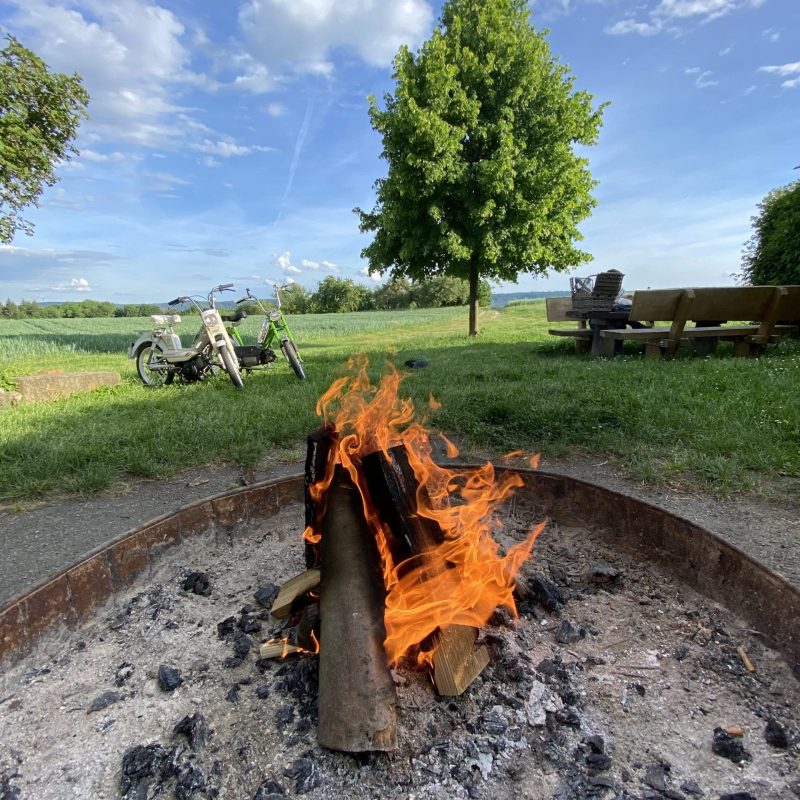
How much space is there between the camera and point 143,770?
129 cm

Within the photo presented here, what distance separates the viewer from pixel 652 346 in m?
7.99

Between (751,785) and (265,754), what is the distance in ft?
4.29

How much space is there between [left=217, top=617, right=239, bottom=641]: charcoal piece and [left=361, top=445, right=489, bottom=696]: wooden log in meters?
0.72

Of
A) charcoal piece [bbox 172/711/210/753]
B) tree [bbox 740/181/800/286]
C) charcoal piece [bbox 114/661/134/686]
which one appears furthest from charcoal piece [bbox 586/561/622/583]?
tree [bbox 740/181/800/286]

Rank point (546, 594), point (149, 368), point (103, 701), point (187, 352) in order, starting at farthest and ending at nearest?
point (149, 368), point (187, 352), point (546, 594), point (103, 701)

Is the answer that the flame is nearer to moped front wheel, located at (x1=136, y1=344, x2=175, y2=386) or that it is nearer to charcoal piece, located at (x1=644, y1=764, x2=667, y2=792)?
charcoal piece, located at (x1=644, y1=764, x2=667, y2=792)

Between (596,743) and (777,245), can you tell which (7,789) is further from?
(777,245)

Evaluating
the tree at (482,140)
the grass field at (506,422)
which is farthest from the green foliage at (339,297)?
the grass field at (506,422)

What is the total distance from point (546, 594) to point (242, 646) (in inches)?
48.3

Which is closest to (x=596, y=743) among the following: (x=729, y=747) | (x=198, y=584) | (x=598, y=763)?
(x=598, y=763)

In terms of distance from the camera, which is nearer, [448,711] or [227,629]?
[448,711]

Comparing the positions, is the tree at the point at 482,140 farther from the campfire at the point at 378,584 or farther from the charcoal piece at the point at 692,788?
the charcoal piece at the point at 692,788

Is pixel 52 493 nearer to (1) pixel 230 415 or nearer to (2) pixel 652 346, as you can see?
(1) pixel 230 415

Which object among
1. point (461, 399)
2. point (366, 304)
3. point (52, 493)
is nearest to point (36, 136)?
point (52, 493)
